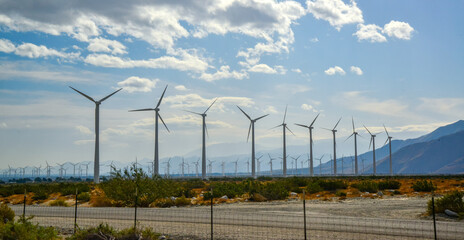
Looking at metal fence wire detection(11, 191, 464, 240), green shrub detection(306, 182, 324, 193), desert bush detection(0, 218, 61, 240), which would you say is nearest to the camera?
desert bush detection(0, 218, 61, 240)

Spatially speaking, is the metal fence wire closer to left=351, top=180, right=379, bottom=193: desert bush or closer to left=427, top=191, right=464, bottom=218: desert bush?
left=427, top=191, right=464, bottom=218: desert bush

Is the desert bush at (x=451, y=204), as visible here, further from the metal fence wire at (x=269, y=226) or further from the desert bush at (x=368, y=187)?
the desert bush at (x=368, y=187)

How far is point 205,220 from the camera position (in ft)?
93.6

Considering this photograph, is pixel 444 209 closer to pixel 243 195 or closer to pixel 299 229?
pixel 299 229

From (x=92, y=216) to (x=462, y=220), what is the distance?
24.0m

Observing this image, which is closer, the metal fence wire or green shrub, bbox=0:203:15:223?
the metal fence wire

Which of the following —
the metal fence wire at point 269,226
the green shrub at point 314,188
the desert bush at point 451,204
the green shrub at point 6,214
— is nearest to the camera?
the metal fence wire at point 269,226

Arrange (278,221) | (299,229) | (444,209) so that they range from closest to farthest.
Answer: (299,229) < (278,221) < (444,209)

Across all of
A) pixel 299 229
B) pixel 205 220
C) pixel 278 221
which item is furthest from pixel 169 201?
pixel 299 229

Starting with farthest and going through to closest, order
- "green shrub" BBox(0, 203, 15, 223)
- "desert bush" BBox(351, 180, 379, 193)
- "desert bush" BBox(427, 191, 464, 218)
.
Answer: "desert bush" BBox(351, 180, 379, 193)
"desert bush" BBox(427, 191, 464, 218)
"green shrub" BBox(0, 203, 15, 223)

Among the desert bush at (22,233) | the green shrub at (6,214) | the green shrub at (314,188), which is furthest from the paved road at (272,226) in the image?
the green shrub at (314,188)

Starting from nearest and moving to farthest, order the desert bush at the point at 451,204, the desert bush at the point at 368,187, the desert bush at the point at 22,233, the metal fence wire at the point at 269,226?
the desert bush at the point at 22,233, the metal fence wire at the point at 269,226, the desert bush at the point at 451,204, the desert bush at the point at 368,187

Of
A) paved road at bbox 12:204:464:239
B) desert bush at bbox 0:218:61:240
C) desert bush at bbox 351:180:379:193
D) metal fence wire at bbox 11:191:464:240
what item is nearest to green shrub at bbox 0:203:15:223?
metal fence wire at bbox 11:191:464:240

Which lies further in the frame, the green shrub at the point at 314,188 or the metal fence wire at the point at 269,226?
the green shrub at the point at 314,188
